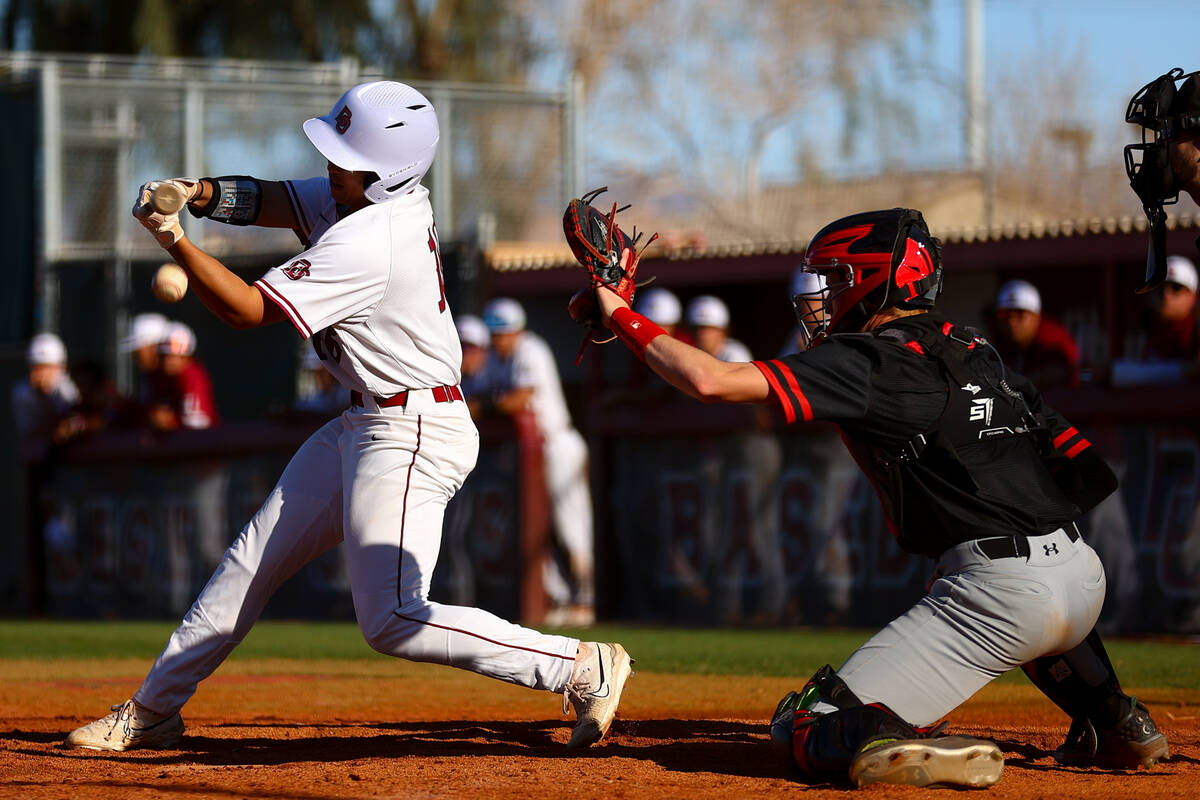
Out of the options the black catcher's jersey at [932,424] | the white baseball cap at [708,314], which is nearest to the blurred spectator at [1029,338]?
the white baseball cap at [708,314]

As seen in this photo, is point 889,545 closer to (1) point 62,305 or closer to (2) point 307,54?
(1) point 62,305

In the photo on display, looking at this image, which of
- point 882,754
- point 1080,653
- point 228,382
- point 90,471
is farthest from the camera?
point 228,382

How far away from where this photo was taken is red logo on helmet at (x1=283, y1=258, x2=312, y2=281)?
492cm

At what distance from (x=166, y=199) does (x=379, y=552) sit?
4.08 feet

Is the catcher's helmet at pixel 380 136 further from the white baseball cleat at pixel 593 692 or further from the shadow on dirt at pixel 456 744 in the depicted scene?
the shadow on dirt at pixel 456 744

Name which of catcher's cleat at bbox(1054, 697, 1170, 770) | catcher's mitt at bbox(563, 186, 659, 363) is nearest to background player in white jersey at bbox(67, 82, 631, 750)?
catcher's mitt at bbox(563, 186, 659, 363)

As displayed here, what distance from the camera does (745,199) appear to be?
960 inches

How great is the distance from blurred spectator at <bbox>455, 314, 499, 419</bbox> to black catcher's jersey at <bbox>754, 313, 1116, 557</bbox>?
7645 millimetres

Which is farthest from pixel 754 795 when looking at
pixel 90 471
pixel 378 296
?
pixel 90 471

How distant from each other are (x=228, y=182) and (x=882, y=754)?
289cm

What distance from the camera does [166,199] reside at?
4824 millimetres

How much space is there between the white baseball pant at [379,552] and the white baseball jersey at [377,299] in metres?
0.12

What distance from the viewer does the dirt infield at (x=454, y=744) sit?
4.64m

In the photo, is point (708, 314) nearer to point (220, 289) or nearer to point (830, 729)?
point (220, 289)
